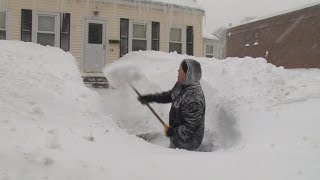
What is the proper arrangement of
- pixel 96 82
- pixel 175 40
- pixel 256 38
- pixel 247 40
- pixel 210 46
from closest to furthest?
pixel 96 82 < pixel 175 40 < pixel 210 46 < pixel 256 38 < pixel 247 40

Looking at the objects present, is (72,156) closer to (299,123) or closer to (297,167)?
(297,167)

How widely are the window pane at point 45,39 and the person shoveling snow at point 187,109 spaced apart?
32.5 ft

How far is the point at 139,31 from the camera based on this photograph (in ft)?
56.1

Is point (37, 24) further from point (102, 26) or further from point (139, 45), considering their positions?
point (139, 45)

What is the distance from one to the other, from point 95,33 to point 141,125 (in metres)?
7.95

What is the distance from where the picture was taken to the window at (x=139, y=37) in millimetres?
16938

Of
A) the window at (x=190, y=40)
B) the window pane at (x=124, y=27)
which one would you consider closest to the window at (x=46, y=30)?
the window pane at (x=124, y=27)

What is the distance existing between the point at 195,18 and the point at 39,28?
6373 mm

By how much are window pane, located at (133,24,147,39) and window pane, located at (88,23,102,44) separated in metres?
1.45

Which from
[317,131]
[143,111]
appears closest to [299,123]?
[317,131]

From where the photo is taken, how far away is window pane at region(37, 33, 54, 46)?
15398 mm

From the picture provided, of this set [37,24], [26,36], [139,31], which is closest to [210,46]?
[139,31]

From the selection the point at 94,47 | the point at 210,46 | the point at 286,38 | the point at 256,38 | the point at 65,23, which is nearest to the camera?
the point at 65,23

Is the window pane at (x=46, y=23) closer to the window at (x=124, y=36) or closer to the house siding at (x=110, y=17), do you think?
the house siding at (x=110, y=17)
